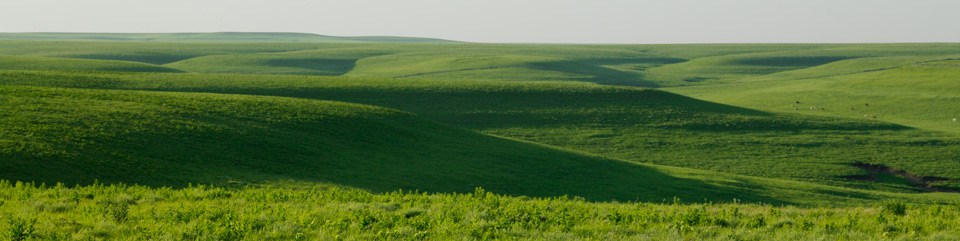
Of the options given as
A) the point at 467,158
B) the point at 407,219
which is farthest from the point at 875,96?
the point at 407,219

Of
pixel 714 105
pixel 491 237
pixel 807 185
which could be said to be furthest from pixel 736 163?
pixel 491 237

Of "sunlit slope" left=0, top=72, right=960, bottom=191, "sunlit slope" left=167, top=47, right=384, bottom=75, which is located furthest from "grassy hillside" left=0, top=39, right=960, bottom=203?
"sunlit slope" left=167, top=47, right=384, bottom=75

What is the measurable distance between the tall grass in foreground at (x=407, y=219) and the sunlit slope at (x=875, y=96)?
2263 inches

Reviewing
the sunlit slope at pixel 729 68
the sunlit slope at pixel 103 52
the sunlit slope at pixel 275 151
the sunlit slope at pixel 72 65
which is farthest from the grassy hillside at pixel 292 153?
the sunlit slope at pixel 103 52

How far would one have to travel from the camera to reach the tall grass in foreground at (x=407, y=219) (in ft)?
56.4

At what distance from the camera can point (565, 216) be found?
19.6 metres

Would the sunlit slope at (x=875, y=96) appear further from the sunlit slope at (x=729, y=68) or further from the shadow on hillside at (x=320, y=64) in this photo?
the shadow on hillside at (x=320, y=64)

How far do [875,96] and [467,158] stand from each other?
61.1 metres

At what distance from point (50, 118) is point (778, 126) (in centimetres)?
4585

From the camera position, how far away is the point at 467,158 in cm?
4581

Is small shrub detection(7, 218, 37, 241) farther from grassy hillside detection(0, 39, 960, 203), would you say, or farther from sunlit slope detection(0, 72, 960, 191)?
sunlit slope detection(0, 72, 960, 191)

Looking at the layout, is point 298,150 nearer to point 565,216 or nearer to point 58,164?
point 58,164

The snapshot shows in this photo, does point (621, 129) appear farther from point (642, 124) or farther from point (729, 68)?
point (729, 68)

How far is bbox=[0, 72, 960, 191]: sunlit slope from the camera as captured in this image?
55.7m
